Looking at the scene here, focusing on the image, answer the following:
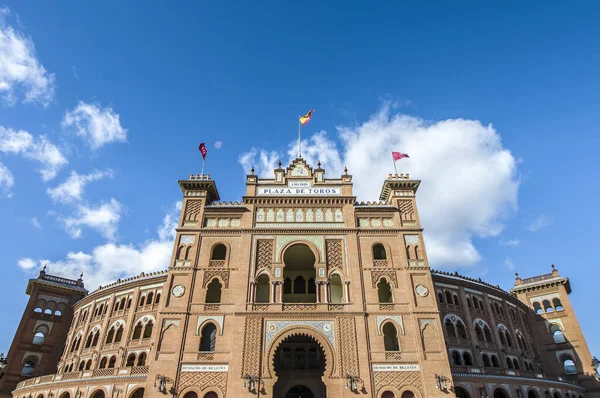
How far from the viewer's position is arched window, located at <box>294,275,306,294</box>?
34.3 meters

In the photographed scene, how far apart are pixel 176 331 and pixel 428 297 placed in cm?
1876

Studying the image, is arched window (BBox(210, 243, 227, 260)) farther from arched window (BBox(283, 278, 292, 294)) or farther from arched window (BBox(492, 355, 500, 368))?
arched window (BBox(492, 355, 500, 368))

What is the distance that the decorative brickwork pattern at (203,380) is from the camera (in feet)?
84.1

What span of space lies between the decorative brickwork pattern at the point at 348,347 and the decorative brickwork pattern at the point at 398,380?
5.31ft

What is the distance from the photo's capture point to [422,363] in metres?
26.5

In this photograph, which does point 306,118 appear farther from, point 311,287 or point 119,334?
point 119,334

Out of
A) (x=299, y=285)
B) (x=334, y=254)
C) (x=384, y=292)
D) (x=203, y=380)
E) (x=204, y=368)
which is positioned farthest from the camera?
(x=299, y=285)

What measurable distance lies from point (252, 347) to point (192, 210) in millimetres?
12846

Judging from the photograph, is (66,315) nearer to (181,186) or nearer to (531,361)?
(181,186)

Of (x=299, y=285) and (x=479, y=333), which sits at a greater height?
(x=299, y=285)

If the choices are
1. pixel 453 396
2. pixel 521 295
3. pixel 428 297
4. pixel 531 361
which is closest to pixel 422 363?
pixel 453 396

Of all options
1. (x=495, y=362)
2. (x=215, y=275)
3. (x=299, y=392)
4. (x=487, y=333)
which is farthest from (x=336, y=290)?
(x=495, y=362)

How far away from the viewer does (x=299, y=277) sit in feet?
113

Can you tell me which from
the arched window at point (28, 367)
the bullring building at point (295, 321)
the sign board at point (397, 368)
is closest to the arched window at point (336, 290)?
the bullring building at point (295, 321)
